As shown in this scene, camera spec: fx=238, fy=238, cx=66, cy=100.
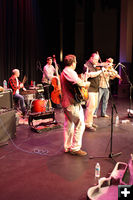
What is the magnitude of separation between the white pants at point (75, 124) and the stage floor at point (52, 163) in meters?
0.23

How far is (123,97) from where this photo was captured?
11.1 meters

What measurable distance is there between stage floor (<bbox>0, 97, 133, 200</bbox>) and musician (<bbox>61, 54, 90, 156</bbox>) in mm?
232

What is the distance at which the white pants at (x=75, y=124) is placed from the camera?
13.8 ft

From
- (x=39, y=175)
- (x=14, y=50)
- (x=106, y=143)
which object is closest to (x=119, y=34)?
(x=14, y=50)

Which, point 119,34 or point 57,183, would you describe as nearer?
point 57,183

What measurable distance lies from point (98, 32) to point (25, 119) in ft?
22.8

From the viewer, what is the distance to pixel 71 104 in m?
4.17

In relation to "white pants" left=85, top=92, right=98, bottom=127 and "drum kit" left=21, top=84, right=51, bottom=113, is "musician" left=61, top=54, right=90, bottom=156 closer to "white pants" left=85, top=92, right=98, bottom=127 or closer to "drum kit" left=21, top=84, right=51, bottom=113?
"white pants" left=85, top=92, right=98, bottom=127

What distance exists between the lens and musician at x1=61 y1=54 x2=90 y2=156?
13.3 ft

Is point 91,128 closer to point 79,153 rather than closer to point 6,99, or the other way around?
point 79,153

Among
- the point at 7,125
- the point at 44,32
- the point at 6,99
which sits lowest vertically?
the point at 7,125

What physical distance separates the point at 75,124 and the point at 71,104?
0.42 m

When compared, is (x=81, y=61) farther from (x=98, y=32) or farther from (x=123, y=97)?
(x=123, y=97)

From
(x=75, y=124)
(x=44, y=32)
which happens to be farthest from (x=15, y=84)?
(x=44, y=32)
